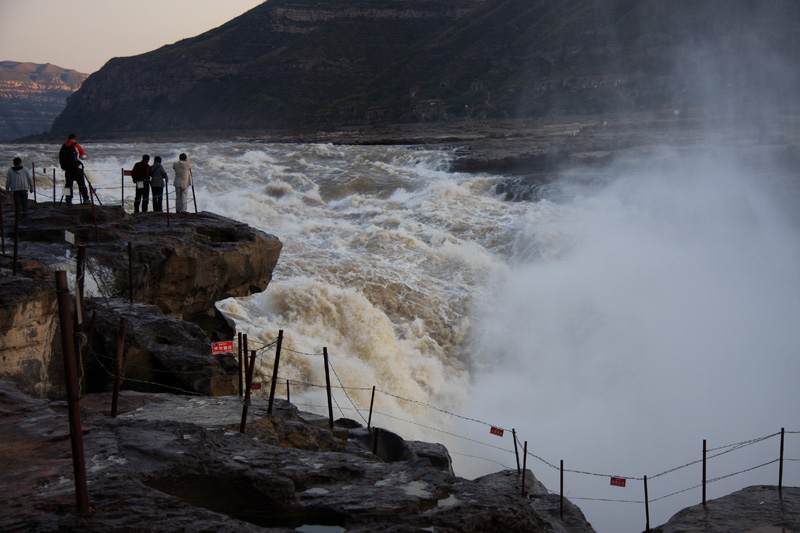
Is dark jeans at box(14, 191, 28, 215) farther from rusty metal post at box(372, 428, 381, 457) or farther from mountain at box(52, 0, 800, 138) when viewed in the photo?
mountain at box(52, 0, 800, 138)

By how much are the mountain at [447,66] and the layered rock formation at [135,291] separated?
52.2m

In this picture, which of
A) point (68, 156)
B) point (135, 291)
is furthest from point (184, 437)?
point (68, 156)

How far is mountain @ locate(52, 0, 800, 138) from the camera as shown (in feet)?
249

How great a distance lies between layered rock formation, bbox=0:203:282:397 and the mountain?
52.2m

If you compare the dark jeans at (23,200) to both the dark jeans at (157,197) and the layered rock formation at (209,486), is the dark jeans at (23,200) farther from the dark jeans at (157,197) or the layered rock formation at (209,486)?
the layered rock formation at (209,486)

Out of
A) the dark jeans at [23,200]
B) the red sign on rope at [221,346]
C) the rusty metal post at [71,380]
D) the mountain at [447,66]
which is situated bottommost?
the red sign on rope at [221,346]

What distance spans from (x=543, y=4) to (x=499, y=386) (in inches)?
3996

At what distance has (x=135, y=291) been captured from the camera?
13055mm

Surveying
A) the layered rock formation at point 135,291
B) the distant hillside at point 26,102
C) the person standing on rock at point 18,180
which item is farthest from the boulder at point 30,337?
the distant hillside at point 26,102

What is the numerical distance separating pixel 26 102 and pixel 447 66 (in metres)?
108

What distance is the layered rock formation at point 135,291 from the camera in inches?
376

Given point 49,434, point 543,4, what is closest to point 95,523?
point 49,434

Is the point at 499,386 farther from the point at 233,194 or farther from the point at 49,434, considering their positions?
the point at 233,194

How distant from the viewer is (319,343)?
17.2 metres
